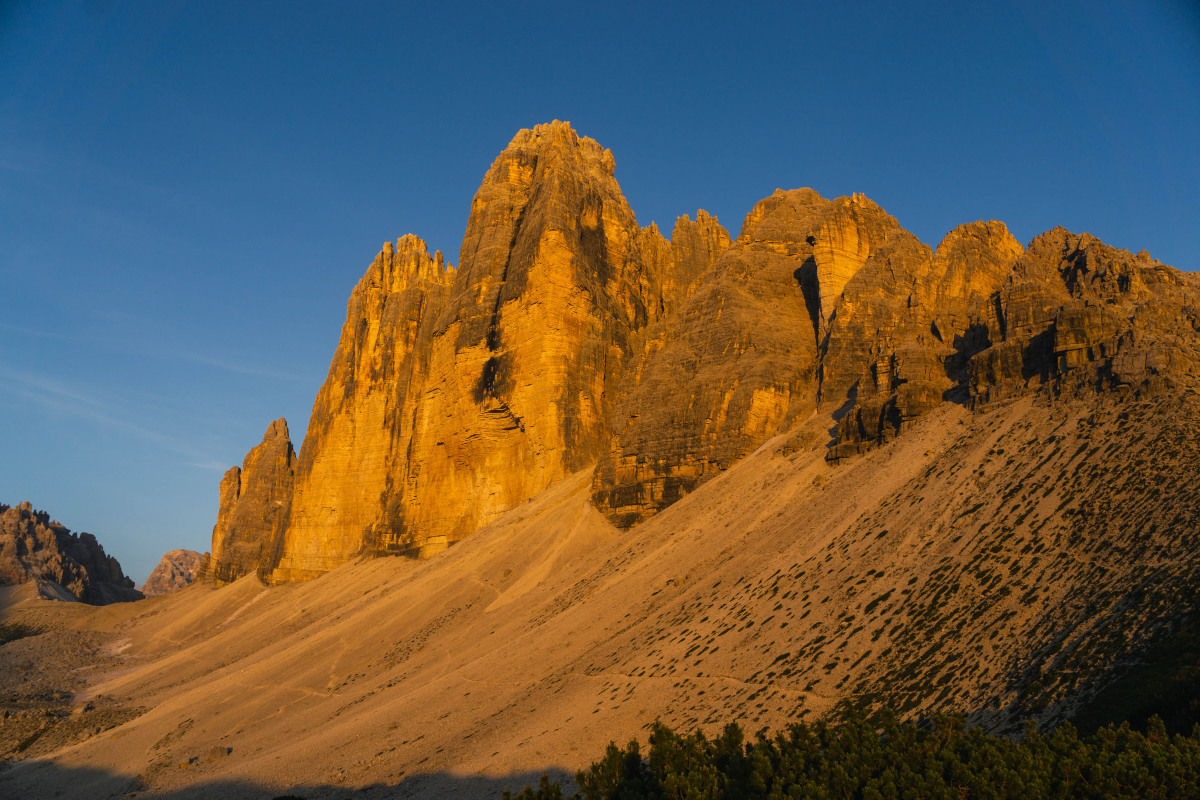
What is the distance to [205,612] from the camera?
98062mm

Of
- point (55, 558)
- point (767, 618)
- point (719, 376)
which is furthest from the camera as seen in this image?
point (55, 558)

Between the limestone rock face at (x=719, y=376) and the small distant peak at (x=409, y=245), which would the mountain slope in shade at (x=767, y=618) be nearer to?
the limestone rock face at (x=719, y=376)

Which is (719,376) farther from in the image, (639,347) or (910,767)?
(910,767)

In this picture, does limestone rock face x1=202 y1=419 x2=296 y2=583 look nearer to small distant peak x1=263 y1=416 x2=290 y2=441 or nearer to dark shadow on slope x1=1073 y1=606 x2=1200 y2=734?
small distant peak x1=263 y1=416 x2=290 y2=441

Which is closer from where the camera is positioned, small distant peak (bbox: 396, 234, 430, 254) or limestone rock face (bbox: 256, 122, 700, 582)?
limestone rock face (bbox: 256, 122, 700, 582)

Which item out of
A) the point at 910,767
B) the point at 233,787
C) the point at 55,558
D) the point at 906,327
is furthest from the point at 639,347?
the point at 55,558

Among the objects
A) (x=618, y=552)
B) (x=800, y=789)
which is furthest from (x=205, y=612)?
(x=800, y=789)

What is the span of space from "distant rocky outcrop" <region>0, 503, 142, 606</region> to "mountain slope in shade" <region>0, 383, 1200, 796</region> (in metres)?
73.9

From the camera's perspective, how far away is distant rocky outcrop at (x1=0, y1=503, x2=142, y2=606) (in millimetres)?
113562

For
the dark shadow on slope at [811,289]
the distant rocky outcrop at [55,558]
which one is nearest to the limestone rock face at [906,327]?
the dark shadow on slope at [811,289]

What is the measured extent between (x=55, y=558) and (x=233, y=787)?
112m

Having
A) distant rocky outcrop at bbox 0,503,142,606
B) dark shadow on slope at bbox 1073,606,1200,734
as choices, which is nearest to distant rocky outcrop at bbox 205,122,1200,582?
dark shadow on slope at bbox 1073,606,1200,734

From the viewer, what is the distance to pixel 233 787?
33562mm

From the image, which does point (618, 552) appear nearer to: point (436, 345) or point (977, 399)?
point (977, 399)
